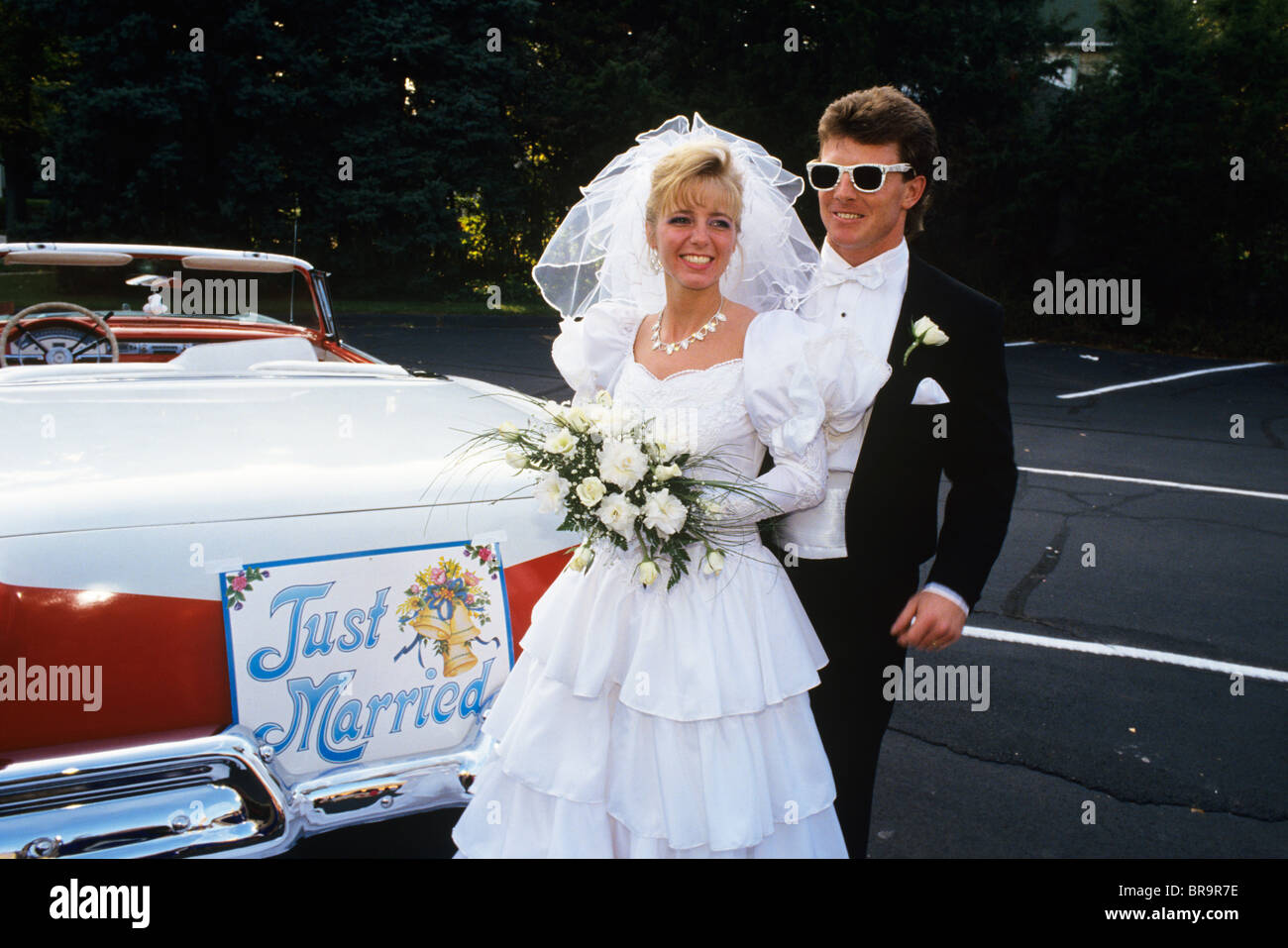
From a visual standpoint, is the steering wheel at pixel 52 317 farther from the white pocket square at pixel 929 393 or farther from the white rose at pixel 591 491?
the white pocket square at pixel 929 393

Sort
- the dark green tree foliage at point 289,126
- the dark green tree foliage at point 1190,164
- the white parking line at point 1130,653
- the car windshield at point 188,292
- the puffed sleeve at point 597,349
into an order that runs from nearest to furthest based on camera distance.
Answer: the puffed sleeve at point 597,349, the white parking line at point 1130,653, the car windshield at point 188,292, the dark green tree foliage at point 1190,164, the dark green tree foliage at point 289,126

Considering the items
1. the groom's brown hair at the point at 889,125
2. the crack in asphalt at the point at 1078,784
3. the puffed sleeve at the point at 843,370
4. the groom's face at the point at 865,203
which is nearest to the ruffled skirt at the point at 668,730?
the puffed sleeve at the point at 843,370

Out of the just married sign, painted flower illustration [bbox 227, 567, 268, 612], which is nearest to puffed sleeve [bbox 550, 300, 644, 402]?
the just married sign

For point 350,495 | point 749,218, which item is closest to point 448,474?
point 350,495

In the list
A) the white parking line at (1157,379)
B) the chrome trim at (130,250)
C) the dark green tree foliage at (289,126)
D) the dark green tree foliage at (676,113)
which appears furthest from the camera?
the dark green tree foliage at (289,126)

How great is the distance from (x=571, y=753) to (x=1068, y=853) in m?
1.63

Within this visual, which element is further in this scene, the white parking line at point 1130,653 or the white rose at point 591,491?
the white parking line at point 1130,653

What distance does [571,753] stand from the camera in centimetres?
193

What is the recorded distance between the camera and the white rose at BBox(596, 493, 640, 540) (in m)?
1.82

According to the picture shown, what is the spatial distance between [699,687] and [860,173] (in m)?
1.07

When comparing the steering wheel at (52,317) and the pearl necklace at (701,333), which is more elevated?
the steering wheel at (52,317)

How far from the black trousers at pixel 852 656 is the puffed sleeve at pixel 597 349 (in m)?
0.55

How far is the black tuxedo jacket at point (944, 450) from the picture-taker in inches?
78.0

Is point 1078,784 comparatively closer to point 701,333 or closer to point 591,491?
point 701,333
